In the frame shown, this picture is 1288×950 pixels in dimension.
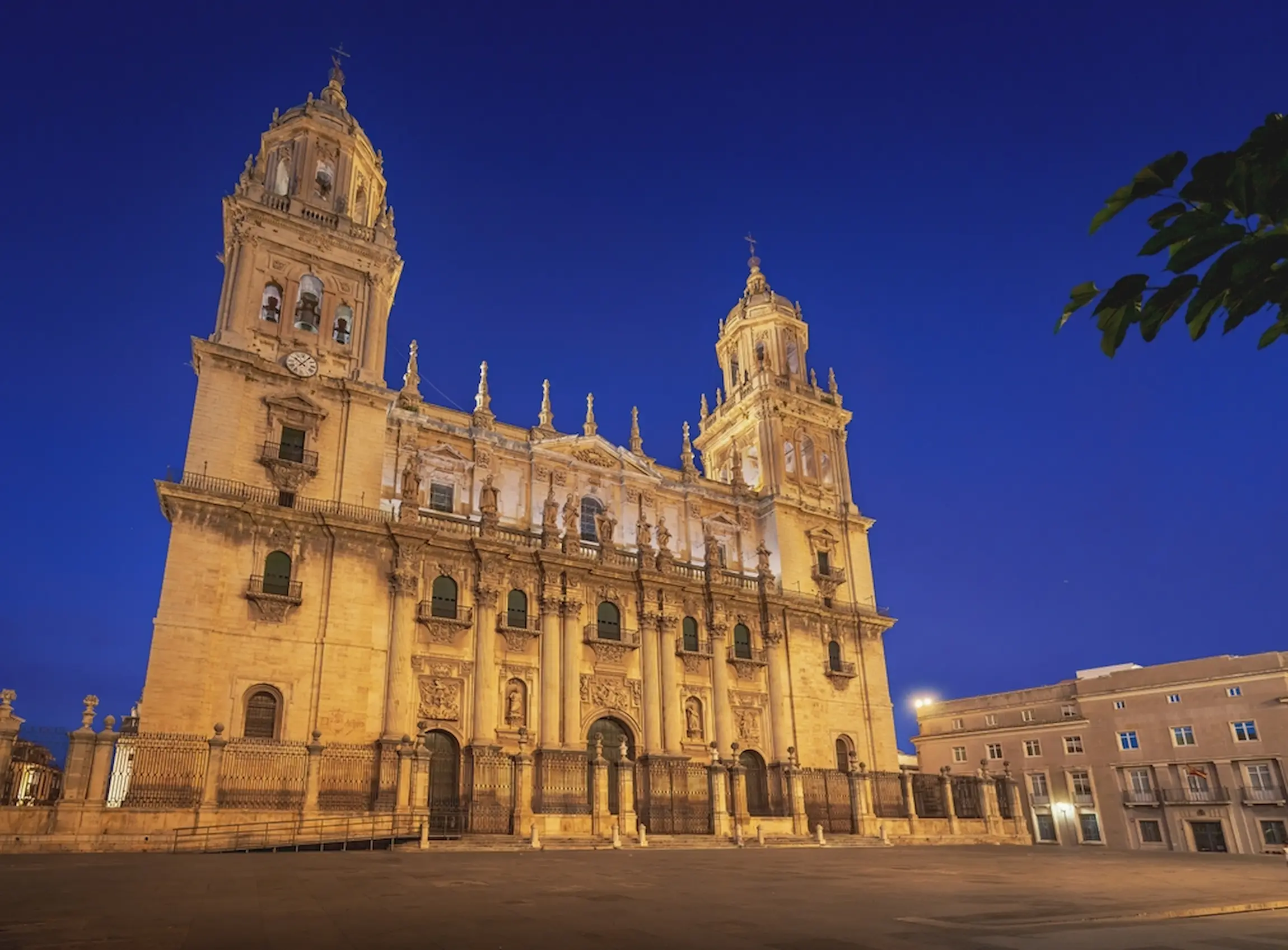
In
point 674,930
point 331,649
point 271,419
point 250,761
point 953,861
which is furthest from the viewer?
point 271,419

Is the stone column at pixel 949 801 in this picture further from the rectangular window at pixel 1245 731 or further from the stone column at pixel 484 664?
the stone column at pixel 484 664

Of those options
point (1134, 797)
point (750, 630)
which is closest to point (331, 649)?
point (750, 630)

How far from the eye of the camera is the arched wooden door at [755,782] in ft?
109

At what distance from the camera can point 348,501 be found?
1170 inches

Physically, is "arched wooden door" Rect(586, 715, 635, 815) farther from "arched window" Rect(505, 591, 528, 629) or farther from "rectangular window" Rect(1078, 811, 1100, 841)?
"rectangular window" Rect(1078, 811, 1100, 841)

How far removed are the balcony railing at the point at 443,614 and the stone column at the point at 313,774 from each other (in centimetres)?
532

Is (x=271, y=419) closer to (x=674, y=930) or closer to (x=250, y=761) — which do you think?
(x=250, y=761)

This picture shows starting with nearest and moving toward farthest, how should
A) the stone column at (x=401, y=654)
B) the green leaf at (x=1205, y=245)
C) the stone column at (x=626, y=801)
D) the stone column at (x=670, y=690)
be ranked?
the green leaf at (x=1205, y=245) → the stone column at (x=626, y=801) → the stone column at (x=401, y=654) → the stone column at (x=670, y=690)

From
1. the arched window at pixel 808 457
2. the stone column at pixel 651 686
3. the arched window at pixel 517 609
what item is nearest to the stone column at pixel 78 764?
the arched window at pixel 517 609

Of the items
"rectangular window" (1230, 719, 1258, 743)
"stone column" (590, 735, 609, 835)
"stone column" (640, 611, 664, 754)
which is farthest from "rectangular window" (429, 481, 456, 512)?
"rectangular window" (1230, 719, 1258, 743)

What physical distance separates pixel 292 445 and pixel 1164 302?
30.5m

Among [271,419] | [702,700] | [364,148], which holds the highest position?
[364,148]

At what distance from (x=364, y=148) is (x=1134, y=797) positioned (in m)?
48.7

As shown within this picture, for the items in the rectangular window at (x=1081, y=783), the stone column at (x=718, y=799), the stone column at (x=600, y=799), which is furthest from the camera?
the rectangular window at (x=1081, y=783)
